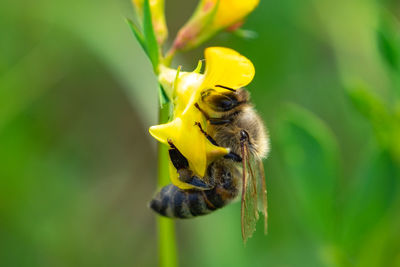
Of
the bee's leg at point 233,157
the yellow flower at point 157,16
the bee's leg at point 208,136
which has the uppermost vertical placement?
the yellow flower at point 157,16

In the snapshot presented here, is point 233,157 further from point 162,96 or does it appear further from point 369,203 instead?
point 369,203

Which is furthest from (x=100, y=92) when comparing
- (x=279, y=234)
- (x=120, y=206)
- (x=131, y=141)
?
(x=279, y=234)

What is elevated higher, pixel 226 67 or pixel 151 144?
pixel 226 67

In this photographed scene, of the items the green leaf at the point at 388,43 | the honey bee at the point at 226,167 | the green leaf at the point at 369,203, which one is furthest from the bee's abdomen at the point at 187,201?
the green leaf at the point at 388,43

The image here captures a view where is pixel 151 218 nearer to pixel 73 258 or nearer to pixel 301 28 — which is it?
pixel 73 258

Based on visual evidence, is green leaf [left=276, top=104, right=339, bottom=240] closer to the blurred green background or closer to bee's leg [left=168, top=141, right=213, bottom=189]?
the blurred green background

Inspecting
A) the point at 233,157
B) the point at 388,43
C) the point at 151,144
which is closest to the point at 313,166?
the point at 388,43

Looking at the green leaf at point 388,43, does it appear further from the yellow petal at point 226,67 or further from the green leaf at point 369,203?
the yellow petal at point 226,67
